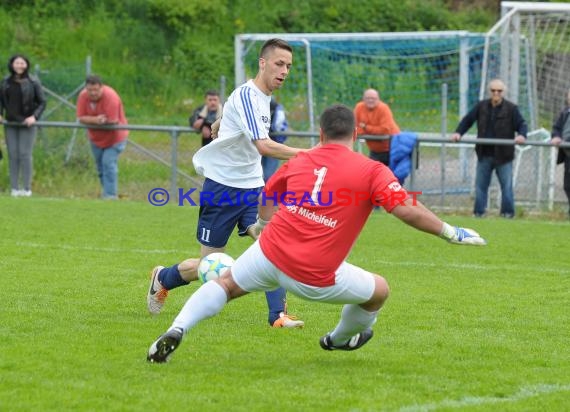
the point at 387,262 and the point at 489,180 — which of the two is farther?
the point at 489,180

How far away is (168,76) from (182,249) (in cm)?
1464

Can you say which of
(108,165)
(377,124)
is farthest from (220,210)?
(108,165)

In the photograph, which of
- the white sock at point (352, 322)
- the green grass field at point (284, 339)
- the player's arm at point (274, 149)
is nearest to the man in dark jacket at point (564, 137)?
the green grass field at point (284, 339)

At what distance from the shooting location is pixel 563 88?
2102 cm

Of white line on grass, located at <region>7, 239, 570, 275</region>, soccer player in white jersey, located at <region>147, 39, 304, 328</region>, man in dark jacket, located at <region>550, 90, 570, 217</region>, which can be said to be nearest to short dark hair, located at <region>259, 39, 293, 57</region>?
soccer player in white jersey, located at <region>147, 39, 304, 328</region>

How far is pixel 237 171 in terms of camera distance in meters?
7.99

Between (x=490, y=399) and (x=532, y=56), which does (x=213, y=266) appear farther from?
(x=532, y=56)

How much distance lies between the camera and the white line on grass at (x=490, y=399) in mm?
5680

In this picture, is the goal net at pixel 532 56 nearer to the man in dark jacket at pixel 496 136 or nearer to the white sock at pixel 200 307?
the man in dark jacket at pixel 496 136

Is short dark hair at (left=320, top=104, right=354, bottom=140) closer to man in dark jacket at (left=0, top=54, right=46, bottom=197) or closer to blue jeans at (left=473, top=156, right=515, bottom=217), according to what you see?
blue jeans at (left=473, top=156, right=515, bottom=217)

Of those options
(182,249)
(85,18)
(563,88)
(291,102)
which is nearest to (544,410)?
(182,249)

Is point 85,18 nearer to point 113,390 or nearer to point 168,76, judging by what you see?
point 168,76

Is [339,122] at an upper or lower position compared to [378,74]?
upper

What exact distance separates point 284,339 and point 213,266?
0.69 m
